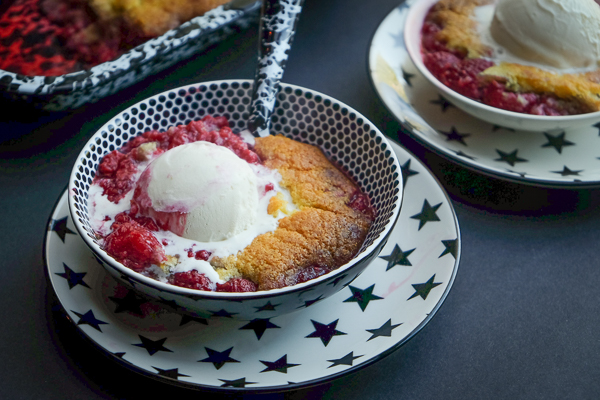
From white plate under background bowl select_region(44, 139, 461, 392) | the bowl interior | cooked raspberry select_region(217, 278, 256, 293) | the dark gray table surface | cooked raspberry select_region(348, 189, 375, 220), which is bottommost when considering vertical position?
the dark gray table surface

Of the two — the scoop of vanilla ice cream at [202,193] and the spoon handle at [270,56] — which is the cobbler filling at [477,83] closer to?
the spoon handle at [270,56]

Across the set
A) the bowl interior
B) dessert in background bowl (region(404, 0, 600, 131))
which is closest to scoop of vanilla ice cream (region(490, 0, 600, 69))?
dessert in background bowl (region(404, 0, 600, 131))

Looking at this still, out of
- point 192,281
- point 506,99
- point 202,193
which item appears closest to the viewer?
point 192,281

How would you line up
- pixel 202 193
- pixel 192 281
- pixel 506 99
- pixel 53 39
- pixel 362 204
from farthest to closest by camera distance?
pixel 53 39, pixel 506 99, pixel 362 204, pixel 202 193, pixel 192 281

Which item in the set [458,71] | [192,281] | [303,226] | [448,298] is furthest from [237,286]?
[458,71]

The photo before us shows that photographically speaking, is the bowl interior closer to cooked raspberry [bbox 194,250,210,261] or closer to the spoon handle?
the spoon handle

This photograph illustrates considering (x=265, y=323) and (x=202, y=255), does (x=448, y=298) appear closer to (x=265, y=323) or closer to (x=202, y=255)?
(x=265, y=323)
